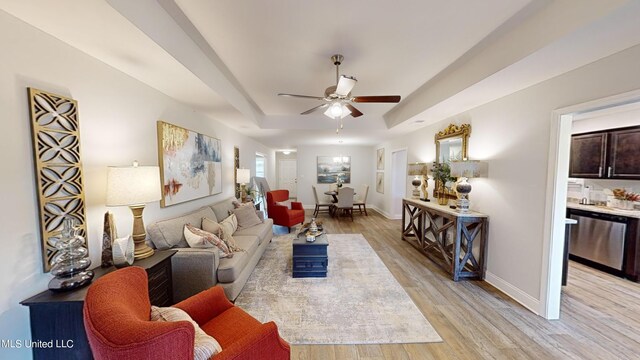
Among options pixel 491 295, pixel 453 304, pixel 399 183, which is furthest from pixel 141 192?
pixel 399 183

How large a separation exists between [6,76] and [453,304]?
152 inches

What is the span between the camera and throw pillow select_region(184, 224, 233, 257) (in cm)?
234

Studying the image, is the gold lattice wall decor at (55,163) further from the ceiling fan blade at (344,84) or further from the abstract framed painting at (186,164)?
the ceiling fan blade at (344,84)

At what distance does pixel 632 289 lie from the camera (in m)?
2.65

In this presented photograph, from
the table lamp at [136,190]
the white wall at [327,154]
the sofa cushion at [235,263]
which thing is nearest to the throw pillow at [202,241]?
the sofa cushion at [235,263]

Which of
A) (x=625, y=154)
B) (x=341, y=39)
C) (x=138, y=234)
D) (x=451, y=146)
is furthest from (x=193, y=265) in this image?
(x=625, y=154)

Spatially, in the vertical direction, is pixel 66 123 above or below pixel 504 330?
above

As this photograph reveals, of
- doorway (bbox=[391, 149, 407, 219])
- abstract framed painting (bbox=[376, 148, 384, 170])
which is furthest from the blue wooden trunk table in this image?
abstract framed painting (bbox=[376, 148, 384, 170])

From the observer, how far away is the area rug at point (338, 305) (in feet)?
6.39

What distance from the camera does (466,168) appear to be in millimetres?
3047

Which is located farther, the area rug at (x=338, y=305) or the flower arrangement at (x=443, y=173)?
the flower arrangement at (x=443, y=173)

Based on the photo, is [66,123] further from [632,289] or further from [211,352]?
[632,289]

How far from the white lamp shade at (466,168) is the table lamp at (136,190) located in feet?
11.7

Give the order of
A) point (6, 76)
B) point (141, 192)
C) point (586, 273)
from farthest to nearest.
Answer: point (586, 273)
point (141, 192)
point (6, 76)
